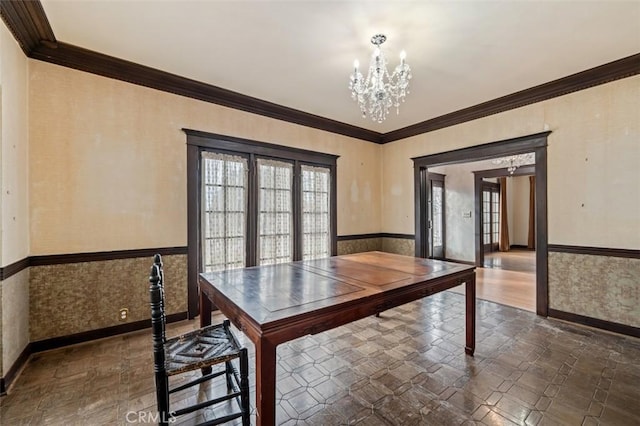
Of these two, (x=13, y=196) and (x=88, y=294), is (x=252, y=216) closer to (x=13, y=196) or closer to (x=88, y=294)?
(x=88, y=294)

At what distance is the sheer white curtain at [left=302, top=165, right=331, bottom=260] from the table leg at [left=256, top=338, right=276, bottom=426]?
3270mm

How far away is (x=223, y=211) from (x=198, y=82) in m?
1.64

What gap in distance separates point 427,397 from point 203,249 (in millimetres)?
2934

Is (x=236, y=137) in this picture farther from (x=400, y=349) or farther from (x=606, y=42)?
(x=606, y=42)

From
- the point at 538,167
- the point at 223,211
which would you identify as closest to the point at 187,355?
the point at 223,211

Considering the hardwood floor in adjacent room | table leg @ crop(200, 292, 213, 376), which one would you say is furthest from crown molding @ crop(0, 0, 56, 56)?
the hardwood floor in adjacent room

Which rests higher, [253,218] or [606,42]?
[606,42]

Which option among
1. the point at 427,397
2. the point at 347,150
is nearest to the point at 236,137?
the point at 347,150

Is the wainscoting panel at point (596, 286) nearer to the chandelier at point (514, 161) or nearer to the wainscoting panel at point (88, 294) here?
the chandelier at point (514, 161)

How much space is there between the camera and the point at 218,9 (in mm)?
2230

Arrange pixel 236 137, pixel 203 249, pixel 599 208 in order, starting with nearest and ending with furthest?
1. pixel 599 208
2. pixel 203 249
3. pixel 236 137

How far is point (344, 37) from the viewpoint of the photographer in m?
2.56

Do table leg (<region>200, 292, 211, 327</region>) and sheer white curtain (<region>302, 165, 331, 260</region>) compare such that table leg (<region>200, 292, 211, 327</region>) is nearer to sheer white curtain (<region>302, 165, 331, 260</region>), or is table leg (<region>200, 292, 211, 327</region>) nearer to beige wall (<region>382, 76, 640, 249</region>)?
sheer white curtain (<region>302, 165, 331, 260</region>)

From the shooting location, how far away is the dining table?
1.37 meters
